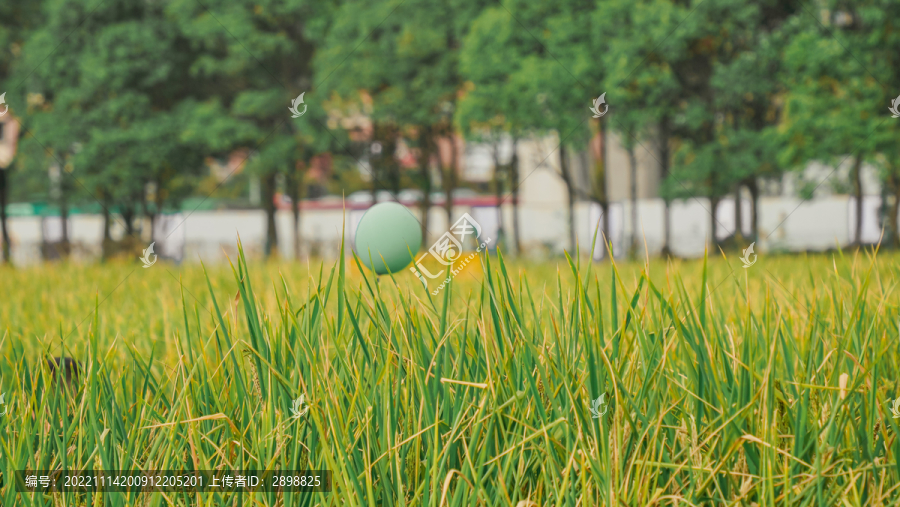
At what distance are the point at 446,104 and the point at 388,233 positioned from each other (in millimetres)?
11348

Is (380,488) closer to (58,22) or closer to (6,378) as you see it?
(6,378)

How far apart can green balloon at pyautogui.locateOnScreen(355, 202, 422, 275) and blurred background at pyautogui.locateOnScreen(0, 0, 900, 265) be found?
252 inches

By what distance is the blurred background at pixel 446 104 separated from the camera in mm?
12008

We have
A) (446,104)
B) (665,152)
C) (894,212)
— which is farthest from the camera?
(446,104)

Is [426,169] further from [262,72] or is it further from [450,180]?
[262,72]

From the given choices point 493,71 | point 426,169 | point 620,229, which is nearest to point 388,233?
point 493,71

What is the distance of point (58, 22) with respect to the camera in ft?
50.5

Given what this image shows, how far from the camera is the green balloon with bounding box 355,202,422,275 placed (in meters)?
3.97

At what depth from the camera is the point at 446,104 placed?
1492 cm

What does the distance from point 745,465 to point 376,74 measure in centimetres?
1304

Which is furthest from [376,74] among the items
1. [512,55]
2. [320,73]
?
[512,55]
